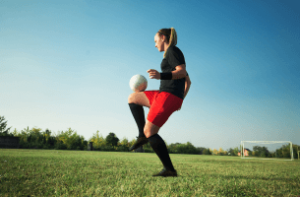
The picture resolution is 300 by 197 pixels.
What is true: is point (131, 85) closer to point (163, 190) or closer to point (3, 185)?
point (163, 190)

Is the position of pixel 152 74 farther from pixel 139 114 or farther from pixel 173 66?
pixel 139 114

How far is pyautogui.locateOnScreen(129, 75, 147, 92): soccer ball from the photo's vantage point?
2658mm

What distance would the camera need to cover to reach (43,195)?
202 centimetres

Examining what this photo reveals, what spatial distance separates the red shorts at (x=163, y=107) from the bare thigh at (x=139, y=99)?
13.5 inches

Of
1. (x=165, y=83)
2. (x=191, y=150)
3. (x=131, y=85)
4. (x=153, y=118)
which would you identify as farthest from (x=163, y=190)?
(x=191, y=150)

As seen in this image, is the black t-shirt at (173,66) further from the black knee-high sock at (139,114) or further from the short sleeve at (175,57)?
the black knee-high sock at (139,114)

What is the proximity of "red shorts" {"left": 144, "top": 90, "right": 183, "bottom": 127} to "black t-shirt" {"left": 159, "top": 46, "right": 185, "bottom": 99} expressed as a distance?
0.25ft

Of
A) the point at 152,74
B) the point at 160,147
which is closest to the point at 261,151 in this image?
the point at 160,147

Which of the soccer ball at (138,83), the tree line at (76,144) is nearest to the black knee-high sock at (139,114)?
the soccer ball at (138,83)

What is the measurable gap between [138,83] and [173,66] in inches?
27.5

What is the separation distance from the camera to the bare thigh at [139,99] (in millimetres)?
2639

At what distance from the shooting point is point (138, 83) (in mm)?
2658

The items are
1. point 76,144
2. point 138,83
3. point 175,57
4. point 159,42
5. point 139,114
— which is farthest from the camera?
point 76,144

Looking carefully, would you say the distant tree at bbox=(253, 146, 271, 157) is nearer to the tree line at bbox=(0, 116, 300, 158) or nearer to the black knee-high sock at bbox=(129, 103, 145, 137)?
the tree line at bbox=(0, 116, 300, 158)
